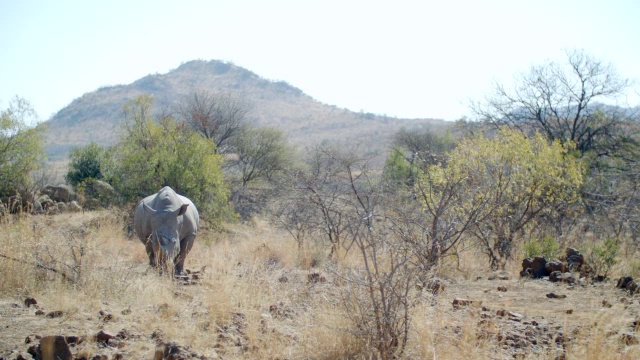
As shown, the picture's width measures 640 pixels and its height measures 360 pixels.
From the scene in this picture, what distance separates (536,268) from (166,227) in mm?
6159

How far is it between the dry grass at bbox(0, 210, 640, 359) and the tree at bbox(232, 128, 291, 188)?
22636 millimetres

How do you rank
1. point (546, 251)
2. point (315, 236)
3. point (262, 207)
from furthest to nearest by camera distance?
point (262, 207), point (315, 236), point (546, 251)

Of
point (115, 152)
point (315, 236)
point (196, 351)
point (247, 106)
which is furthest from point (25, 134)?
point (196, 351)

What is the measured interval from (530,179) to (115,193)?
13188 millimetres

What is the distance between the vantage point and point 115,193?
19.9 metres

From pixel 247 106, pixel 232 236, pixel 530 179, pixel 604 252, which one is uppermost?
pixel 247 106

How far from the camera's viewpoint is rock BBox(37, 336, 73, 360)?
17.5 feet

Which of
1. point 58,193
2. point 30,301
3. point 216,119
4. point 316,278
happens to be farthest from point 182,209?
point 216,119

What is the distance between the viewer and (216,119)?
109 feet

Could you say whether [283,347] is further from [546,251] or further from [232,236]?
[232,236]

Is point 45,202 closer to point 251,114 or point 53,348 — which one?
point 53,348

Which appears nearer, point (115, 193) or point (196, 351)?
point (196, 351)

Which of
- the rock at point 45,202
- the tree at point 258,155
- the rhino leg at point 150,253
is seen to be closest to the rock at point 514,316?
the rhino leg at point 150,253

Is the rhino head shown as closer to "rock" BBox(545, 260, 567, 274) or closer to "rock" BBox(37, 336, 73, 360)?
"rock" BBox(37, 336, 73, 360)
